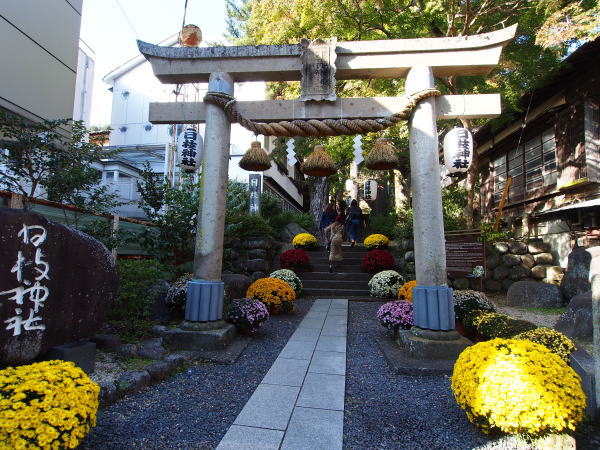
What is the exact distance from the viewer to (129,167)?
14.0m

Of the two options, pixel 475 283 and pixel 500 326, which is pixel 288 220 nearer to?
pixel 475 283

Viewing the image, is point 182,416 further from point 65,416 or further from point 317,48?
point 317,48

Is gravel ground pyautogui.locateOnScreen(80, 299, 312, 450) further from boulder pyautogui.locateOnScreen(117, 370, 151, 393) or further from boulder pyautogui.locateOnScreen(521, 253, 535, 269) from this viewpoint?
boulder pyautogui.locateOnScreen(521, 253, 535, 269)

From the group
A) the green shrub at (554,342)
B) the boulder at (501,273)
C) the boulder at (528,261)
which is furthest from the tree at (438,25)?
the green shrub at (554,342)

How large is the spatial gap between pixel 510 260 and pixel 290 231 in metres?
8.48

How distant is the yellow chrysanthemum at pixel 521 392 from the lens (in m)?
2.46

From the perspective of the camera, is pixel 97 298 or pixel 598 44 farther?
pixel 598 44

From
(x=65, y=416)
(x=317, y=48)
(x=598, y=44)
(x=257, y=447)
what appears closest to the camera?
(x=65, y=416)

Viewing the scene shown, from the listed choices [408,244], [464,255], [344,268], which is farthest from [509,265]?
[344,268]

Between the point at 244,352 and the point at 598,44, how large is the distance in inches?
450

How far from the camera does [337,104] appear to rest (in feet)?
18.1

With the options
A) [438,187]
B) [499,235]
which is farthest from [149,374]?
[499,235]

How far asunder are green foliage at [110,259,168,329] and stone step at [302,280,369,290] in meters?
6.03

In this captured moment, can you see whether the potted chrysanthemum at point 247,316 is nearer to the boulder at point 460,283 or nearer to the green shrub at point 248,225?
the green shrub at point 248,225
